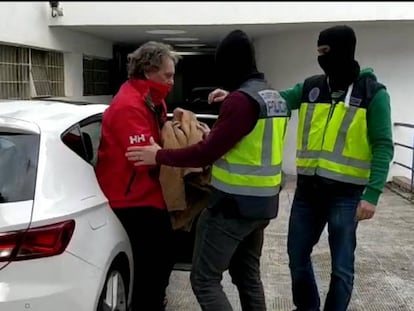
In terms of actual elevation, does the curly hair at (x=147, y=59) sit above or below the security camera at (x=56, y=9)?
below

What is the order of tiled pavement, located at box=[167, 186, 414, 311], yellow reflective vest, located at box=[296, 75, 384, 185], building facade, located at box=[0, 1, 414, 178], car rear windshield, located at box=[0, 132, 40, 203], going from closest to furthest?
car rear windshield, located at box=[0, 132, 40, 203] → yellow reflective vest, located at box=[296, 75, 384, 185] → tiled pavement, located at box=[167, 186, 414, 311] → building facade, located at box=[0, 1, 414, 178]

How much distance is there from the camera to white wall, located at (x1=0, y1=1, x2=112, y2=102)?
9078 millimetres

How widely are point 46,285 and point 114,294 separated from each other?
706 mm

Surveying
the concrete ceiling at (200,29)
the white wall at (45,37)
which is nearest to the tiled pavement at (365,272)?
the concrete ceiling at (200,29)

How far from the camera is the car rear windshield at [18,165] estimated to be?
8.36ft

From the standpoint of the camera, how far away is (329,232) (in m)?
3.34

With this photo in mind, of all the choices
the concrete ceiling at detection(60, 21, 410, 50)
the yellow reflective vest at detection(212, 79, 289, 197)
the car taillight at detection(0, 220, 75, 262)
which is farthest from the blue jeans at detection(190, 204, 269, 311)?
the concrete ceiling at detection(60, 21, 410, 50)

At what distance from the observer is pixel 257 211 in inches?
112

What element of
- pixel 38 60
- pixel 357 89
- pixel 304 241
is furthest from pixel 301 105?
pixel 38 60

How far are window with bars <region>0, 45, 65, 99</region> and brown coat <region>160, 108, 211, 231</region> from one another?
22.6ft

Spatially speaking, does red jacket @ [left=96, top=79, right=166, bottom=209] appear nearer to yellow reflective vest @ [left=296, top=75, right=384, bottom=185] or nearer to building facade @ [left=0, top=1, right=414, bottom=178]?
yellow reflective vest @ [left=296, top=75, right=384, bottom=185]

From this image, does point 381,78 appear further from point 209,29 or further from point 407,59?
point 209,29

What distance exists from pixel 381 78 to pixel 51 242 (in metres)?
9.30

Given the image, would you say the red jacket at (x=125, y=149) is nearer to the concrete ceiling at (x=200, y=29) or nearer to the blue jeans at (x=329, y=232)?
the blue jeans at (x=329, y=232)
